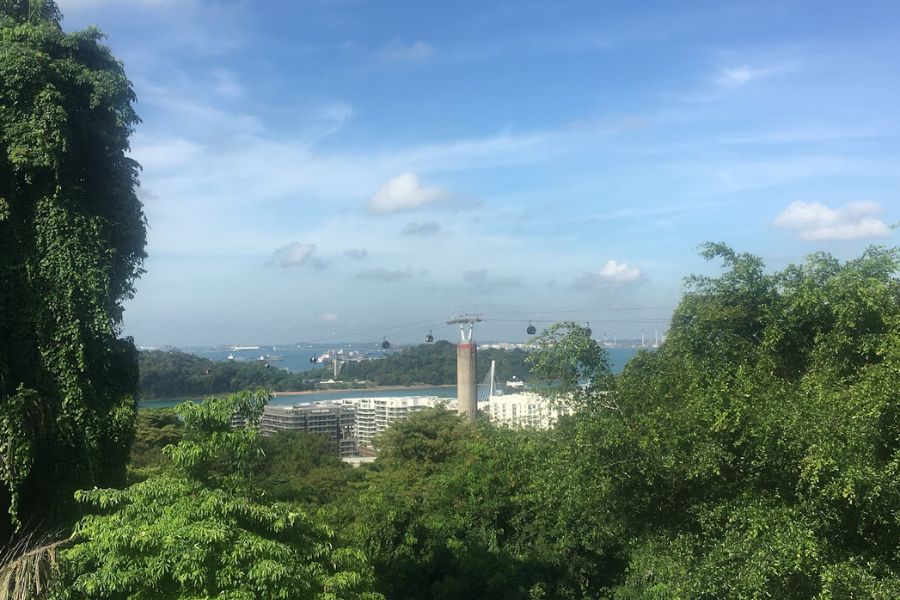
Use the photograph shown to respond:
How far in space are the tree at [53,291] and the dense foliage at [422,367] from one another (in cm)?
8738

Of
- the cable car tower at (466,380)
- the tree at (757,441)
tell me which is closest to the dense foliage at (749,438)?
the tree at (757,441)

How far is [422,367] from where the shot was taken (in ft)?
340

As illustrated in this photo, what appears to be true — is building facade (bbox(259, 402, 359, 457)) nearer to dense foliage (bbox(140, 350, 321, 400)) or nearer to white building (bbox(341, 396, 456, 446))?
white building (bbox(341, 396, 456, 446))

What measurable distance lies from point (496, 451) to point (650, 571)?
226 inches

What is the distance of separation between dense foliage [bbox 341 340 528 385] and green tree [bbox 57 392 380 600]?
289ft

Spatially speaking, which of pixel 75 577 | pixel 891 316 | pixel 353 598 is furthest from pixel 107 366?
pixel 891 316

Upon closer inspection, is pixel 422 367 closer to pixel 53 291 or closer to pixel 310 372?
pixel 310 372

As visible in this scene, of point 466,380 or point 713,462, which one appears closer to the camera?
point 713,462

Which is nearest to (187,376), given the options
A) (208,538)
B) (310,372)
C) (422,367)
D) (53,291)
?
(53,291)

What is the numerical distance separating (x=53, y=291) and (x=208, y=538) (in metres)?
3.37

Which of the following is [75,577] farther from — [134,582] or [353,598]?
[353,598]

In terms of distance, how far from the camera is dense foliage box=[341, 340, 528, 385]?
3826 inches

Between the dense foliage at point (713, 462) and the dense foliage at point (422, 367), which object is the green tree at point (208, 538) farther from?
the dense foliage at point (422, 367)

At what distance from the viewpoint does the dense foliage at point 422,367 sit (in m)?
97.2
